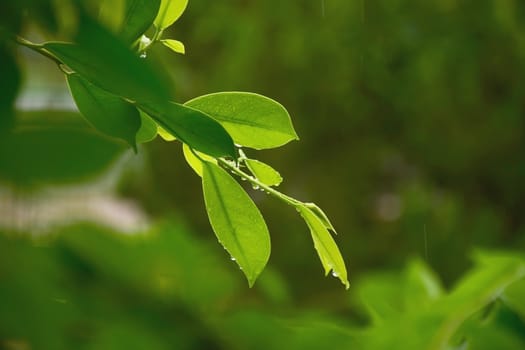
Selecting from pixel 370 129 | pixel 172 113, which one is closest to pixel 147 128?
pixel 172 113

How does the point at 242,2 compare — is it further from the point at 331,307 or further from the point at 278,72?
the point at 331,307

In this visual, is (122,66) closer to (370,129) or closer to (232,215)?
(232,215)

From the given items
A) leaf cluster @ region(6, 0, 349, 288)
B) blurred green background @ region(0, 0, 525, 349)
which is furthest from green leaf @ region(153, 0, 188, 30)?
blurred green background @ region(0, 0, 525, 349)

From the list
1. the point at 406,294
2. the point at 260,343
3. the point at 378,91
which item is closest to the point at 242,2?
the point at 378,91

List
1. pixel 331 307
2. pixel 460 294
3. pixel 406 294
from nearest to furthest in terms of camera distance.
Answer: pixel 460 294 < pixel 406 294 < pixel 331 307

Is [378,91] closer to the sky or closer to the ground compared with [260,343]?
closer to the sky

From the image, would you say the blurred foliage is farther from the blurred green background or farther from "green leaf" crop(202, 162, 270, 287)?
the blurred green background
